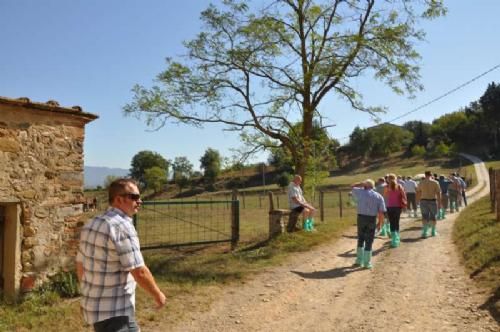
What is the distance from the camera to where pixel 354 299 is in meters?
6.89

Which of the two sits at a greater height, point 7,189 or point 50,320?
point 7,189

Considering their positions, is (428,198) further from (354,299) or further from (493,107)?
(493,107)

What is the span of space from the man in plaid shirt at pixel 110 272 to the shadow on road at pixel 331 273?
558 cm

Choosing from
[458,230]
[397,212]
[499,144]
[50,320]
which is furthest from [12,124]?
[499,144]

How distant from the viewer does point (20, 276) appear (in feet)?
22.6

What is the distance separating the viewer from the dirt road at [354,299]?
5.84 meters

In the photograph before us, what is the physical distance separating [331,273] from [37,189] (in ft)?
18.0

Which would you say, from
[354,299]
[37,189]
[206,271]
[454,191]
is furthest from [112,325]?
[454,191]

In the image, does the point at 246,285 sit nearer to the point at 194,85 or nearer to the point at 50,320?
the point at 50,320

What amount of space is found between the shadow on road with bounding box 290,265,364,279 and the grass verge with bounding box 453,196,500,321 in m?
2.12

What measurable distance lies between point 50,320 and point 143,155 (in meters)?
80.6

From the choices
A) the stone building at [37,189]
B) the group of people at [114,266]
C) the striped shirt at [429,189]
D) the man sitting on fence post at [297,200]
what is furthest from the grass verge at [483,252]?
the stone building at [37,189]

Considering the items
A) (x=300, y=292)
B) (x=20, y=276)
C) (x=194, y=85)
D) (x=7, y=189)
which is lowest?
(x=300, y=292)

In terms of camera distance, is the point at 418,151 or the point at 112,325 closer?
the point at 112,325
